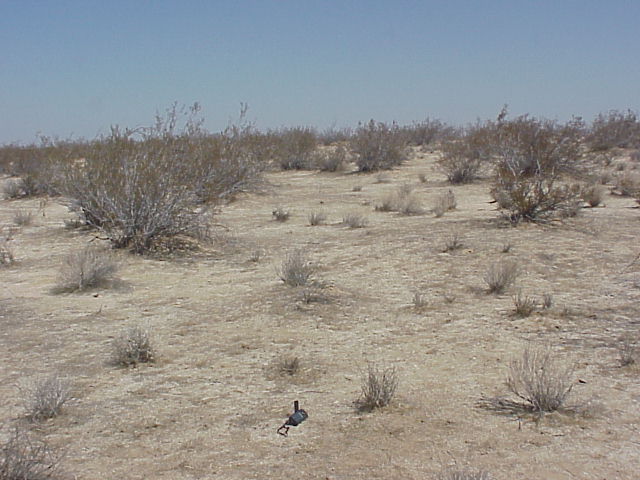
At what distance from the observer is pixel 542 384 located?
4.80 metres

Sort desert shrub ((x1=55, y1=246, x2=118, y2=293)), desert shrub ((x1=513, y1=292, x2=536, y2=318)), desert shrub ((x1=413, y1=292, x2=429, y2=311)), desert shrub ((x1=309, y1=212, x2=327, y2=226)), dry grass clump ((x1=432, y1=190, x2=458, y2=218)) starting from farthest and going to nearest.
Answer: dry grass clump ((x1=432, y1=190, x2=458, y2=218)) < desert shrub ((x1=309, y1=212, x2=327, y2=226)) < desert shrub ((x1=55, y1=246, x2=118, y2=293)) < desert shrub ((x1=413, y1=292, x2=429, y2=311)) < desert shrub ((x1=513, y1=292, x2=536, y2=318))

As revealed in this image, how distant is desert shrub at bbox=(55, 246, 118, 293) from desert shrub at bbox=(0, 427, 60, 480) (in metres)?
4.49

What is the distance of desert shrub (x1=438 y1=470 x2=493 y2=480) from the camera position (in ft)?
11.5

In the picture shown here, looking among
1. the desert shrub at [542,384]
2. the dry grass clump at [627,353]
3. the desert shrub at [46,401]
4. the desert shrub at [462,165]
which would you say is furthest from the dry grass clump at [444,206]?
the desert shrub at [46,401]

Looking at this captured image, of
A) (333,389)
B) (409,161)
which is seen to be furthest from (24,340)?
(409,161)

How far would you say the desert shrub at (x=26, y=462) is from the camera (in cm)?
364

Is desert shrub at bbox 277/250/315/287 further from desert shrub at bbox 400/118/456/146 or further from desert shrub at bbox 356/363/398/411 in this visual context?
desert shrub at bbox 400/118/456/146

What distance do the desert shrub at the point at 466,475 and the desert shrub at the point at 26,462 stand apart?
2347 mm

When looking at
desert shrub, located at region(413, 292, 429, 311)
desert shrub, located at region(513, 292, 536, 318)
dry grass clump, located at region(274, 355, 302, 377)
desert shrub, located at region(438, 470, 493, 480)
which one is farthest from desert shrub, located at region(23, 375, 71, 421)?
desert shrub, located at region(513, 292, 536, 318)

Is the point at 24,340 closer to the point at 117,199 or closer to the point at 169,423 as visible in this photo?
the point at 169,423

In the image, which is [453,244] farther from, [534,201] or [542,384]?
[542,384]

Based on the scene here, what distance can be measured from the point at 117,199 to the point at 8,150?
22.1m

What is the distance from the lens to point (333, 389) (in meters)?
5.41

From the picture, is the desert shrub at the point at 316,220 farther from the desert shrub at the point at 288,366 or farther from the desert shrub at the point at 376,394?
the desert shrub at the point at 376,394
